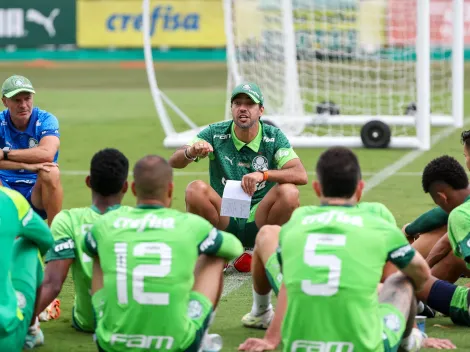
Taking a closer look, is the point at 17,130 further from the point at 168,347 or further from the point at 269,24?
the point at 269,24

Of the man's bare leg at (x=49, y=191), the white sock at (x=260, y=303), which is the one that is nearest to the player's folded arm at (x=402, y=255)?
the white sock at (x=260, y=303)

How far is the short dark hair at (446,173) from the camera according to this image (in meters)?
6.14

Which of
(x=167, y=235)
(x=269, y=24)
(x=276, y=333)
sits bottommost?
(x=276, y=333)

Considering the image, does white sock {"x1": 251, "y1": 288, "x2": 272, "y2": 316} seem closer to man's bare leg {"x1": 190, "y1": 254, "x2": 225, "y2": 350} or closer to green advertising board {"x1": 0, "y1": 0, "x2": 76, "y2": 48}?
man's bare leg {"x1": 190, "y1": 254, "x2": 225, "y2": 350}

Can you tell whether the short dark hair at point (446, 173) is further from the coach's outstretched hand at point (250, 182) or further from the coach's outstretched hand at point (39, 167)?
the coach's outstretched hand at point (39, 167)

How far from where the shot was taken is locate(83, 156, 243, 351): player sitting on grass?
5133mm

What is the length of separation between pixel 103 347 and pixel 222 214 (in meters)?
2.60

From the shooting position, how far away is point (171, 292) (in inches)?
202

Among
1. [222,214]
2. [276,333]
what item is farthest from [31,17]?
[276,333]

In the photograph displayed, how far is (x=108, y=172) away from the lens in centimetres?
575

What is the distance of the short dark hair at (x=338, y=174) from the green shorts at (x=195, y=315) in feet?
2.65

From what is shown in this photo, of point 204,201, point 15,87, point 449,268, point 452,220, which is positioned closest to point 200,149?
point 204,201

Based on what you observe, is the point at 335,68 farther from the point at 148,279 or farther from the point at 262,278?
the point at 148,279

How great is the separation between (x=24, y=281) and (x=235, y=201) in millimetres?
2394
